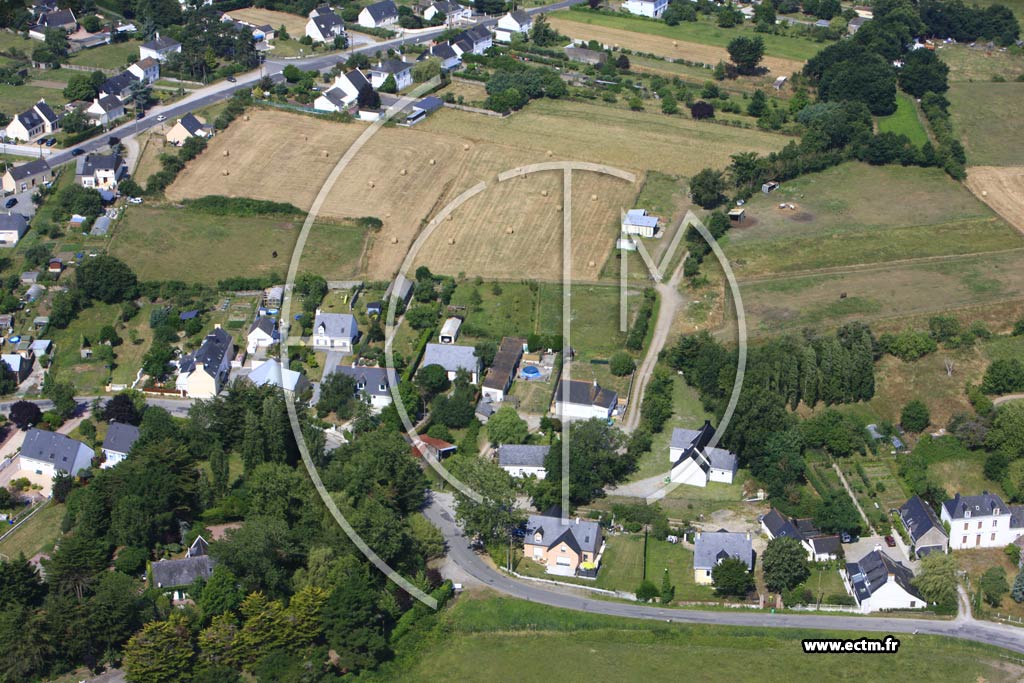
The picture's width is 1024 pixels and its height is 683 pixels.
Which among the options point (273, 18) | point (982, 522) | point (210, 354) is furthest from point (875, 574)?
point (273, 18)

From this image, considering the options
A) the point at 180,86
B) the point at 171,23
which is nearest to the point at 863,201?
the point at 180,86

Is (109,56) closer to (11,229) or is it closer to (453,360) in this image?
(11,229)

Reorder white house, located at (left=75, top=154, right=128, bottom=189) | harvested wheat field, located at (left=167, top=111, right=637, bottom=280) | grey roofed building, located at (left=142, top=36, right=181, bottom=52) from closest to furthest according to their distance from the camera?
harvested wheat field, located at (left=167, top=111, right=637, bottom=280) < white house, located at (left=75, top=154, right=128, bottom=189) < grey roofed building, located at (left=142, top=36, right=181, bottom=52)

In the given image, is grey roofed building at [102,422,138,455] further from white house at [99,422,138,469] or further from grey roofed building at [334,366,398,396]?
grey roofed building at [334,366,398,396]

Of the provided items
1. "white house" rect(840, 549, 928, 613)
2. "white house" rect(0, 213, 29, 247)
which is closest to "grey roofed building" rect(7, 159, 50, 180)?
"white house" rect(0, 213, 29, 247)

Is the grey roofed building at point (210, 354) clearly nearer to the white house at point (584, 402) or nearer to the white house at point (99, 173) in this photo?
the white house at point (584, 402)

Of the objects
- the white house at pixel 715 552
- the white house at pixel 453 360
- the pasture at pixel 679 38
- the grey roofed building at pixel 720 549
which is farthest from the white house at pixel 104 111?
the white house at pixel 715 552

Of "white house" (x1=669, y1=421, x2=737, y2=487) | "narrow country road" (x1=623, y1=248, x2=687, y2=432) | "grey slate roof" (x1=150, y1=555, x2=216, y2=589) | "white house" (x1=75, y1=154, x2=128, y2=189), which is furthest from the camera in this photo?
"white house" (x1=75, y1=154, x2=128, y2=189)
